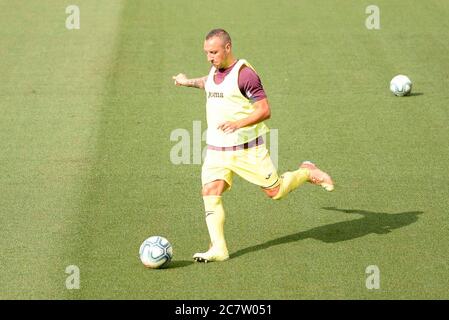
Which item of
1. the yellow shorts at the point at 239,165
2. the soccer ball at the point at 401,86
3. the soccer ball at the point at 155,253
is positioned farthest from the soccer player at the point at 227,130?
the soccer ball at the point at 401,86

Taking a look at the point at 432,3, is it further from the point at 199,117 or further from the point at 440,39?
the point at 199,117

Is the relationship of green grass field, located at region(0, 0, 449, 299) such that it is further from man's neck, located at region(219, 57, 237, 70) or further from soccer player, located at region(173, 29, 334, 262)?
man's neck, located at region(219, 57, 237, 70)

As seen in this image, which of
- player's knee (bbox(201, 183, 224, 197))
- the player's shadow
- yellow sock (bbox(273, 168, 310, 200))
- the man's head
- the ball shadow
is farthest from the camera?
the player's shadow

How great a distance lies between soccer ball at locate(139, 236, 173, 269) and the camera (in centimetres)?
1140

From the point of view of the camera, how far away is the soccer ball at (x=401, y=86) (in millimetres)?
19188

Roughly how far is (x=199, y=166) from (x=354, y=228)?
350cm

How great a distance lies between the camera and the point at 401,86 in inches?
755

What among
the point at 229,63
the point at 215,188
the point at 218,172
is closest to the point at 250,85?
the point at 229,63

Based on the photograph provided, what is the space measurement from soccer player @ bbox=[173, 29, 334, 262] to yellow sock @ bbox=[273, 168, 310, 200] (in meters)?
0.07

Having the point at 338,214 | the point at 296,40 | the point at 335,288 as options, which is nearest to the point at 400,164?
the point at 338,214

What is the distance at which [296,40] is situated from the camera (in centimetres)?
2258

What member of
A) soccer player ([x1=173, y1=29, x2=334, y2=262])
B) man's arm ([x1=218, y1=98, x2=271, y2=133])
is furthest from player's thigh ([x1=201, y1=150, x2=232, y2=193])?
man's arm ([x1=218, y1=98, x2=271, y2=133])

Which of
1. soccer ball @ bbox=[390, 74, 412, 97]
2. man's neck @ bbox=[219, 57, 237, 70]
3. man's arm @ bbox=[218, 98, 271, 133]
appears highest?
soccer ball @ bbox=[390, 74, 412, 97]

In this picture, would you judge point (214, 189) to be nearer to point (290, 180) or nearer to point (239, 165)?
point (239, 165)
